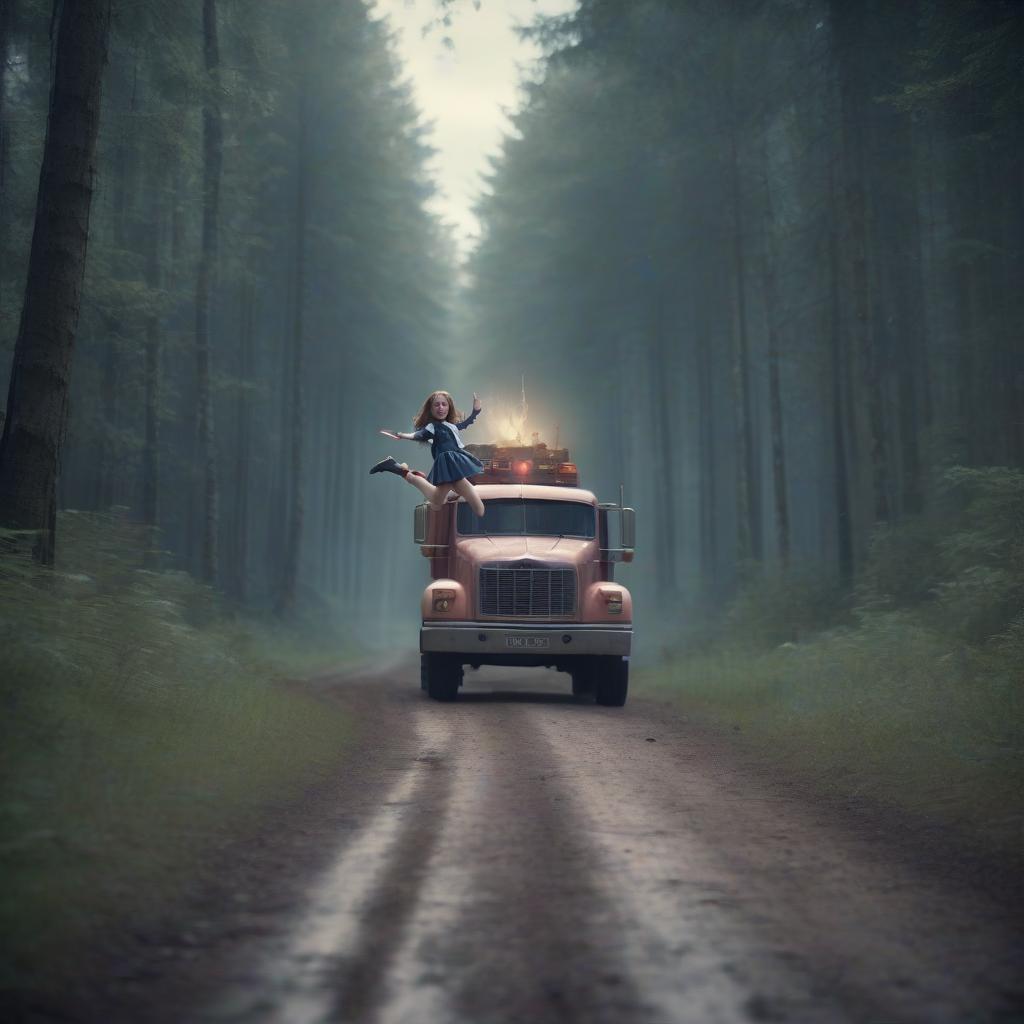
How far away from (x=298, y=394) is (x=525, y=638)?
16.4 m

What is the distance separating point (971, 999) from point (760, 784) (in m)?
4.58

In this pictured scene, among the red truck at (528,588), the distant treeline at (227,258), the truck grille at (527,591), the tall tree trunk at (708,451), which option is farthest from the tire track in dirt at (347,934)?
the tall tree trunk at (708,451)

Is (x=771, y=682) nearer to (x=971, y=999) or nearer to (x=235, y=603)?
(x=971, y=999)

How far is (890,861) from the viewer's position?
5.46 metres

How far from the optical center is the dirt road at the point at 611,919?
3387 mm

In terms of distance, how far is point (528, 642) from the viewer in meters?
13.5

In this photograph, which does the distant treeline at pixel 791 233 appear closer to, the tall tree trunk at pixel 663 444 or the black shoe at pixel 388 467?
the tall tree trunk at pixel 663 444

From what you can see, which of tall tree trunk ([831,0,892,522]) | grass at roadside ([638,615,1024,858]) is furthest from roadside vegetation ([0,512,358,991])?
tall tree trunk ([831,0,892,522])

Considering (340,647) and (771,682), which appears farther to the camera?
(340,647)

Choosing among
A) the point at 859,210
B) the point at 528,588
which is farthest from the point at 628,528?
the point at 859,210

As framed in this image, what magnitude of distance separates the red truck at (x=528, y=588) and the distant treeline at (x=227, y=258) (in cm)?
550

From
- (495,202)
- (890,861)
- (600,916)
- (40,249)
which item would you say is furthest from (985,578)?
(495,202)

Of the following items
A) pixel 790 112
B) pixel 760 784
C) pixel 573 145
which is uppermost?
pixel 573 145

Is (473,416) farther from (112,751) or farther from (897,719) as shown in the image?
(112,751)
